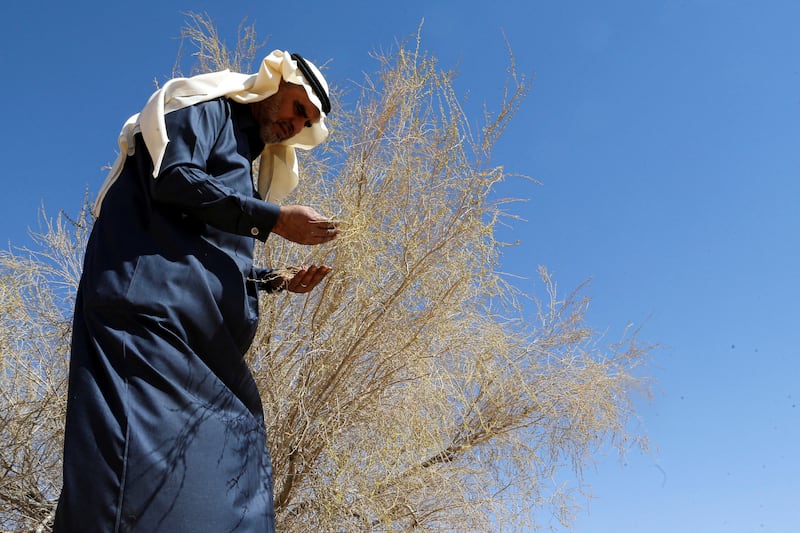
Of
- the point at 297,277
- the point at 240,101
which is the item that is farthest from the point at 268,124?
the point at 297,277

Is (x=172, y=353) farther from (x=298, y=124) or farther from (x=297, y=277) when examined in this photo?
(x=298, y=124)

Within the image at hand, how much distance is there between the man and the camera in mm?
1750

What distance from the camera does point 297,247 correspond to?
375 cm

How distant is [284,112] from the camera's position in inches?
90.6

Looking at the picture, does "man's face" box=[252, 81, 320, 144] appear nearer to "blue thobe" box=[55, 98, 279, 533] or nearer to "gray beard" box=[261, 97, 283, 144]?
"gray beard" box=[261, 97, 283, 144]

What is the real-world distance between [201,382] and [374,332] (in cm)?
132

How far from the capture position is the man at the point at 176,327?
1.75 m

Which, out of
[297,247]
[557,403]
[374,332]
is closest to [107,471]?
[374,332]

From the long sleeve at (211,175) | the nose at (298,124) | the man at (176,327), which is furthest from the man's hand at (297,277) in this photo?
the nose at (298,124)

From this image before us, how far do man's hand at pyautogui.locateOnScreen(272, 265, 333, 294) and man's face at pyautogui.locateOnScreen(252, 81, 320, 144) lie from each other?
39 centimetres

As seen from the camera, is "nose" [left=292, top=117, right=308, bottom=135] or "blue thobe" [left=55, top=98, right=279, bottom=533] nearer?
"blue thobe" [left=55, top=98, right=279, bottom=533]

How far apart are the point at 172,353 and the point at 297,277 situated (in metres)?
0.55

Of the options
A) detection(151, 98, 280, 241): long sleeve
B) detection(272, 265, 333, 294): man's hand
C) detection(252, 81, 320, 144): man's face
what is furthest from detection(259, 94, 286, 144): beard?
detection(272, 265, 333, 294): man's hand

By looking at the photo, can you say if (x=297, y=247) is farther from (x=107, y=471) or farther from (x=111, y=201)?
(x=107, y=471)
